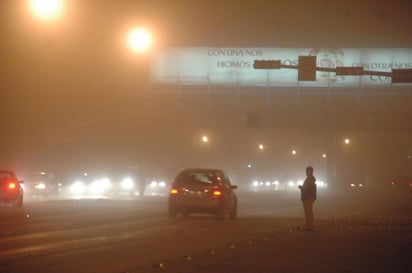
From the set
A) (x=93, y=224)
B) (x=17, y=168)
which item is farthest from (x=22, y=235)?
(x=17, y=168)

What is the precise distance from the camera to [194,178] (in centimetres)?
3300

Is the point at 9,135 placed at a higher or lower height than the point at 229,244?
higher

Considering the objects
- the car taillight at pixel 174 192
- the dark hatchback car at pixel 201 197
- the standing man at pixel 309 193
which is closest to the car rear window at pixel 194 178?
the dark hatchback car at pixel 201 197

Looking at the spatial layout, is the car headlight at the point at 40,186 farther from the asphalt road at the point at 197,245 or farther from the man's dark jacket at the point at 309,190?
the man's dark jacket at the point at 309,190

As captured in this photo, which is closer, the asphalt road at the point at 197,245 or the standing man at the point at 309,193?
the asphalt road at the point at 197,245

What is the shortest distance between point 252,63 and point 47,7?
1120 inches

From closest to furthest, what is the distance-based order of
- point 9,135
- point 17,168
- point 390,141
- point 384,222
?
point 384,222, point 9,135, point 17,168, point 390,141

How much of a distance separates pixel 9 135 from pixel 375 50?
2860 centimetres

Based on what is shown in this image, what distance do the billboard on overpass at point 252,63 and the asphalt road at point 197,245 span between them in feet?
100

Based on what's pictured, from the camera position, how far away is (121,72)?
63062mm

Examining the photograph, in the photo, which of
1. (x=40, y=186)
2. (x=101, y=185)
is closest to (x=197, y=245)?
(x=40, y=186)

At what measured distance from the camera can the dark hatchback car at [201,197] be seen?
32.1m

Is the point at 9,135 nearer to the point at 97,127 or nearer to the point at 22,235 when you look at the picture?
the point at 97,127

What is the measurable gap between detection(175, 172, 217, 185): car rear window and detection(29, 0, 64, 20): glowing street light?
25.8ft
